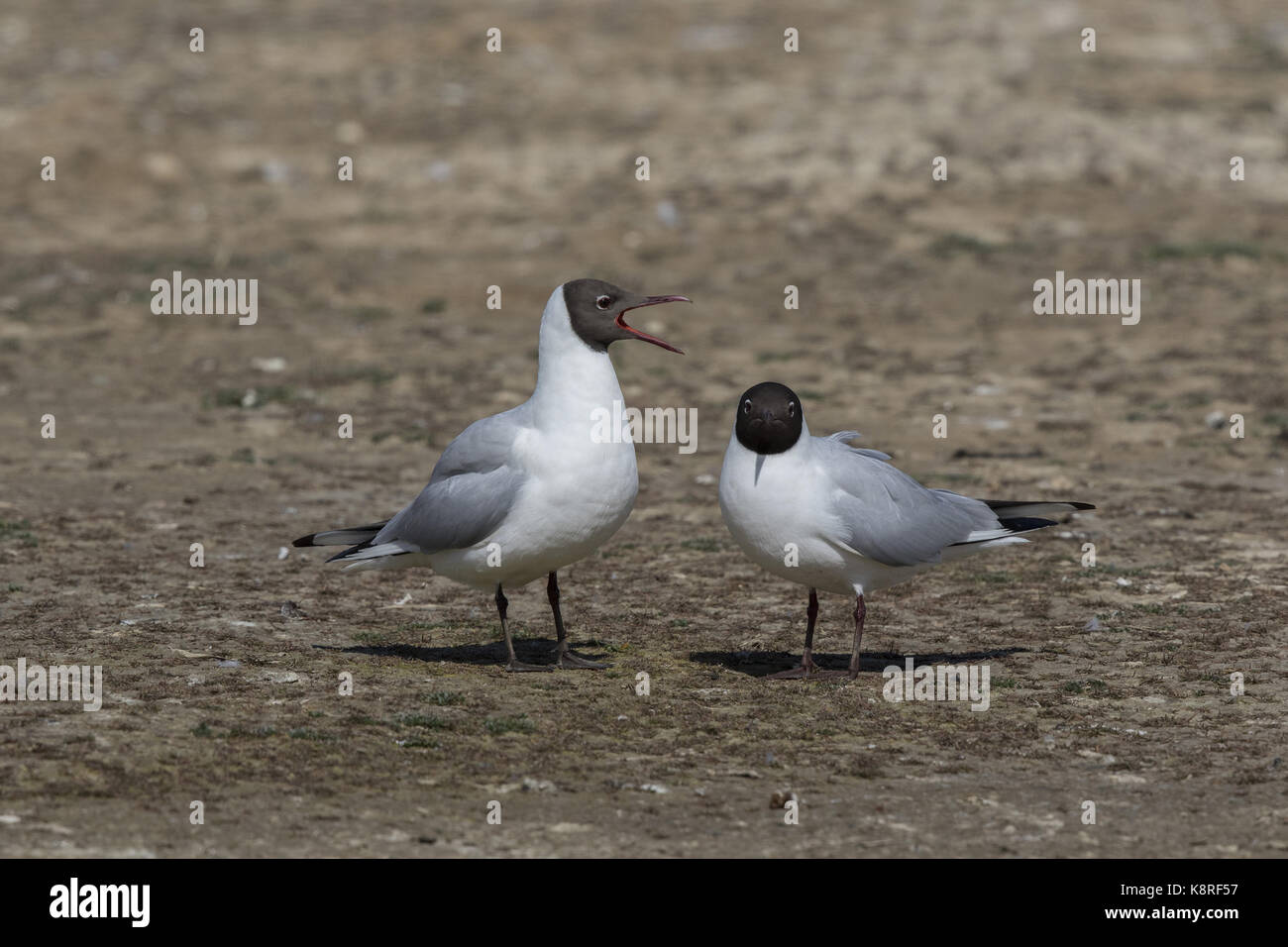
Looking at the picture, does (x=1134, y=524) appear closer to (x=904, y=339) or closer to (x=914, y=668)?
(x=914, y=668)

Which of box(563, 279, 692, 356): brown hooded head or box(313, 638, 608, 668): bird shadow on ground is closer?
box(563, 279, 692, 356): brown hooded head

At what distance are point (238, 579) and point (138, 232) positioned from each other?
10682 millimetres

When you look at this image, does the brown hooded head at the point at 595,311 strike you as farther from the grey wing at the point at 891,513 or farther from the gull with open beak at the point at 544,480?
the grey wing at the point at 891,513

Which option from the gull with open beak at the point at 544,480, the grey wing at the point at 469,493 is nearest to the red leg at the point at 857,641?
the gull with open beak at the point at 544,480

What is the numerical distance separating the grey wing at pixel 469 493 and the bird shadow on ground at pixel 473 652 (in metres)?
0.62

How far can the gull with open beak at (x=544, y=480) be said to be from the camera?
25.5 feet

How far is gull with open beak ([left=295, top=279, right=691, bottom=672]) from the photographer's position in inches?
306

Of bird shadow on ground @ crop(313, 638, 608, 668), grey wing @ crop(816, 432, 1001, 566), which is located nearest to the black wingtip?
grey wing @ crop(816, 432, 1001, 566)

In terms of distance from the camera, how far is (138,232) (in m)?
19.4

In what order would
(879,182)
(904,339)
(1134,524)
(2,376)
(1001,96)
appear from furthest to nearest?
(1001,96) < (879,182) < (904,339) < (2,376) < (1134,524)

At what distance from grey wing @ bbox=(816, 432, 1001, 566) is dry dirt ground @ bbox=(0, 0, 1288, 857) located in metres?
0.66

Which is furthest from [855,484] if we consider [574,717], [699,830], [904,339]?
[904,339]

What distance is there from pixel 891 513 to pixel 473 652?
7.31 ft

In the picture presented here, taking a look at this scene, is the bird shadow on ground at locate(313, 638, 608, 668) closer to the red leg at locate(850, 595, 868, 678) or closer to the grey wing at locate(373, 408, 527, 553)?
the grey wing at locate(373, 408, 527, 553)
